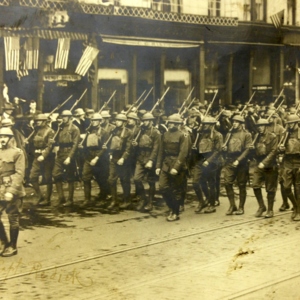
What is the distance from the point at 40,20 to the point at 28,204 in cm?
322

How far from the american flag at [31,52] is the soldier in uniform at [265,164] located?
364 centimetres

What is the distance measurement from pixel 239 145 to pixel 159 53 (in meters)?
1.88

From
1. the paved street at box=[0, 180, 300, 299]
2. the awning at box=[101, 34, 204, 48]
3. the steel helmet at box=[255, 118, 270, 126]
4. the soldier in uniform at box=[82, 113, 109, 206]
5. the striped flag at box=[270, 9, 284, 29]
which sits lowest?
the paved street at box=[0, 180, 300, 299]

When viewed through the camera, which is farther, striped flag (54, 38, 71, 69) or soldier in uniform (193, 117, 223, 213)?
soldier in uniform (193, 117, 223, 213)

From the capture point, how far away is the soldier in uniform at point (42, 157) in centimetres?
960

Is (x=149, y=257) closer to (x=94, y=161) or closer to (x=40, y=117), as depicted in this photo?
(x=40, y=117)

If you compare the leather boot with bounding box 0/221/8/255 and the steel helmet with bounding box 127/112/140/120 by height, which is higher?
the steel helmet with bounding box 127/112/140/120

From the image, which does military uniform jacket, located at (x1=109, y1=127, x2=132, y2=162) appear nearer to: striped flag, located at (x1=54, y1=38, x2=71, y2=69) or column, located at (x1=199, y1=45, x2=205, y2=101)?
column, located at (x1=199, y1=45, x2=205, y2=101)

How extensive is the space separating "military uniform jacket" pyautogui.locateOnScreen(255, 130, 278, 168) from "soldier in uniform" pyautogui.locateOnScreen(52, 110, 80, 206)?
115 inches

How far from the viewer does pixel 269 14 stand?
35.4 feet

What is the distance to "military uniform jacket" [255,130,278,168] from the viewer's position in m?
9.84

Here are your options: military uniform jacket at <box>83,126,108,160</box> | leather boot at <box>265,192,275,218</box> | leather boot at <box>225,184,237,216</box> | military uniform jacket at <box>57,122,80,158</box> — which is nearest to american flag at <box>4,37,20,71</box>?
military uniform jacket at <box>57,122,80,158</box>

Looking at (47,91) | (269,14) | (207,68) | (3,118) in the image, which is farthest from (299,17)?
(3,118)

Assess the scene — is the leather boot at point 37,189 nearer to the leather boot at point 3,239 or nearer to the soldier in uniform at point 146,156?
the soldier in uniform at point 146,156
